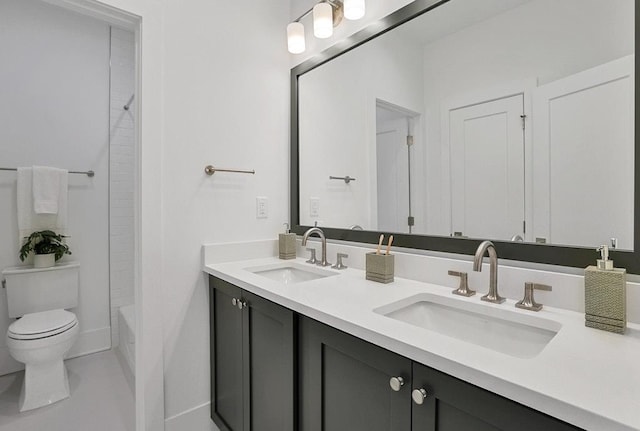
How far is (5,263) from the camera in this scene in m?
2.30

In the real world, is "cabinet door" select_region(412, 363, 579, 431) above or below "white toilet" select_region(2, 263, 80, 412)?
above

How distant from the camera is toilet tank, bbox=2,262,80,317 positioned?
2.23 metres

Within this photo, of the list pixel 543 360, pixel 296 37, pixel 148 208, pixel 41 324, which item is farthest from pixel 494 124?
pixel 41 324

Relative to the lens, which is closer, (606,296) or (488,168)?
(606,296)

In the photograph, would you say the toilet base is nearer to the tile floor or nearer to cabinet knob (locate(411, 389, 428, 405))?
the tile floor

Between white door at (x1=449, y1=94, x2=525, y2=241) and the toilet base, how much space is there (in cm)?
248

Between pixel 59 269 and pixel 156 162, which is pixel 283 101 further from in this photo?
pixel 59 269

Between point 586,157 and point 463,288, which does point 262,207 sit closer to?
point 463,288

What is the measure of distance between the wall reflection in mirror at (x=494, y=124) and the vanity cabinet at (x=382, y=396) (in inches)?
25.1

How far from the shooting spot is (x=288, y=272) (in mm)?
1754

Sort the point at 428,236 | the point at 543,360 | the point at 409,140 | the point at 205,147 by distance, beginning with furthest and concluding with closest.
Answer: the point at 205,147 → the point at 409,140 → the point at 428,236 → the point at 543,360

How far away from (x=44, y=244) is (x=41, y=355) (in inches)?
33.5

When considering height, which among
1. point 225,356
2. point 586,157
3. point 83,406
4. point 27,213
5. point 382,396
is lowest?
point 83,406

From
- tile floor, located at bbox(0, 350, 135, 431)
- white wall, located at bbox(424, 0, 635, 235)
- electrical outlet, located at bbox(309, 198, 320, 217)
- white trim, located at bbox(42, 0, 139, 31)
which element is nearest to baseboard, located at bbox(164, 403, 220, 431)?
tile floor, located at bbox(0, 350, 135, 431)
